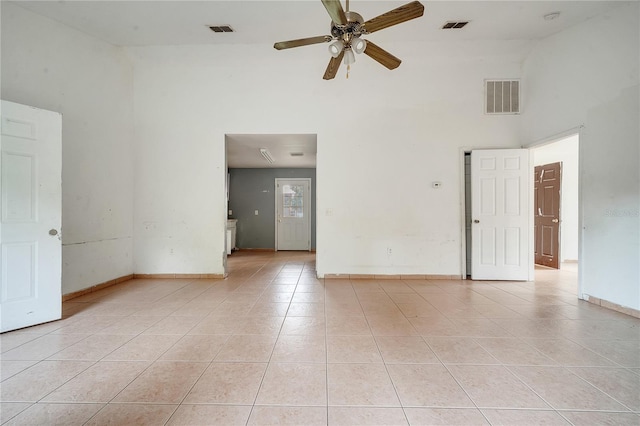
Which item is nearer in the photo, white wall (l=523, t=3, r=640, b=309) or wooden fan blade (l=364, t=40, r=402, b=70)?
wooden fan blade (l=364, t=40, r=402, b=70)

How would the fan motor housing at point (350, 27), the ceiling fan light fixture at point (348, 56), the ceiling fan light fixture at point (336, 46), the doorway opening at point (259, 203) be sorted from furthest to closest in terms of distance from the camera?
the doorway opening at point (259, 203), the ceiling fan light fixture at point (348, 56), the ceiling fan light fixture at point (336, 46), the fan motor housing at point (350, 27)

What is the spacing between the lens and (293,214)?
8.29 meters

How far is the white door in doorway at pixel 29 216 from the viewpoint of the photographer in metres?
2.50

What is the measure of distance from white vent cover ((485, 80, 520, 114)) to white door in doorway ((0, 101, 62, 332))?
573 centimetres

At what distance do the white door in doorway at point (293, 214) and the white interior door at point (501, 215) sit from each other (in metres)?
4.78

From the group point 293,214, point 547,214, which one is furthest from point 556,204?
point 293,214

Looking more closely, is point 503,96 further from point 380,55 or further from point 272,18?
point 272,18

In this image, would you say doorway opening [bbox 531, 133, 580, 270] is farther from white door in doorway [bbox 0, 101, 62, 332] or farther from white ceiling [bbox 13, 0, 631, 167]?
white door in doorway [bbox 0, 101, 62, 332]

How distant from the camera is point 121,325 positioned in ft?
8.67

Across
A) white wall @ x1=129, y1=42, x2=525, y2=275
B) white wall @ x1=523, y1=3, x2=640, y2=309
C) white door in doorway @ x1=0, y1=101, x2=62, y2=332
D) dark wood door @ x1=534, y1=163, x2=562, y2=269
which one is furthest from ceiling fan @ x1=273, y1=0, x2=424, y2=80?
dark wood door @ x1=534, y1=163, x2=562, y2=269

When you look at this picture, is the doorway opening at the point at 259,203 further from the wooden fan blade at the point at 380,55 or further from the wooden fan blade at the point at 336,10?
the wooden fan blade at the point at 336,10

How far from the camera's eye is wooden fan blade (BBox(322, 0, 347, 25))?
78.4 inches

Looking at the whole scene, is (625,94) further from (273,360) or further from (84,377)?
(84,377)

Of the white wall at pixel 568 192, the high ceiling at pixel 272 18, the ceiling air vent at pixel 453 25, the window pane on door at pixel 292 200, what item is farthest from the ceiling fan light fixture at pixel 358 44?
the window pane on door at pixel 292 200
